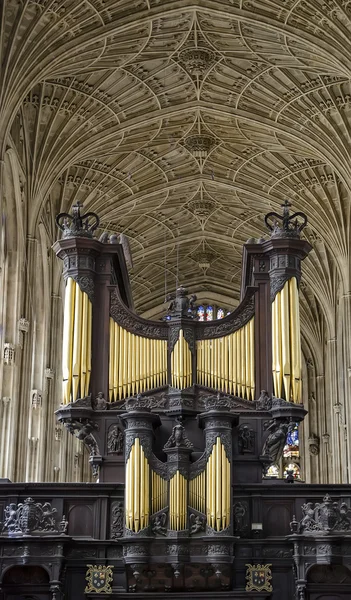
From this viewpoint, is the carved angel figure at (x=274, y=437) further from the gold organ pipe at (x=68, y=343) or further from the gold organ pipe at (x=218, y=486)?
the gold organ pipe at (x=68, y=343)

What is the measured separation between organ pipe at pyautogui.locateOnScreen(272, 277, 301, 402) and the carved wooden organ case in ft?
0.08

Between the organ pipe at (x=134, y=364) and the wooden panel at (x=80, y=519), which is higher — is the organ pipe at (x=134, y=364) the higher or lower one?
the higher one

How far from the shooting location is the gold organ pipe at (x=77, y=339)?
2128 centimetres

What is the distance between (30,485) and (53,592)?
6.99 ft

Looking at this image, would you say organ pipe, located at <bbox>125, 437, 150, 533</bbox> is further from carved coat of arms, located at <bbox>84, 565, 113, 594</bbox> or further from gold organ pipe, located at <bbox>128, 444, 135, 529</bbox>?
carved coat of arms, located at <bbox>84, 565, 113, 594</bbox>

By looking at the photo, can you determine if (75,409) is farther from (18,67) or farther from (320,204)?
(320,204)

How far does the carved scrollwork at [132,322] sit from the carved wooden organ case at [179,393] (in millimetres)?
26

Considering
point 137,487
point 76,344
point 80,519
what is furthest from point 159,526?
point 76,344

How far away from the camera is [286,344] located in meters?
21.5

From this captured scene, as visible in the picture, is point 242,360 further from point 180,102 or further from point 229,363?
point 180,102

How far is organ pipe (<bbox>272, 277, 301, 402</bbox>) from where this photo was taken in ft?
69.3

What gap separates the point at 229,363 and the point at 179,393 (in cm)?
131

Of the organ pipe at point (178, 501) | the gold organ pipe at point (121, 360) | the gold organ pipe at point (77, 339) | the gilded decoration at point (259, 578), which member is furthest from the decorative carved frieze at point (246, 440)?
the gold organ pipe at point (77, 339)

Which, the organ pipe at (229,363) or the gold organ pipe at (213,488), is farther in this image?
the organ pipe at (229,363)
